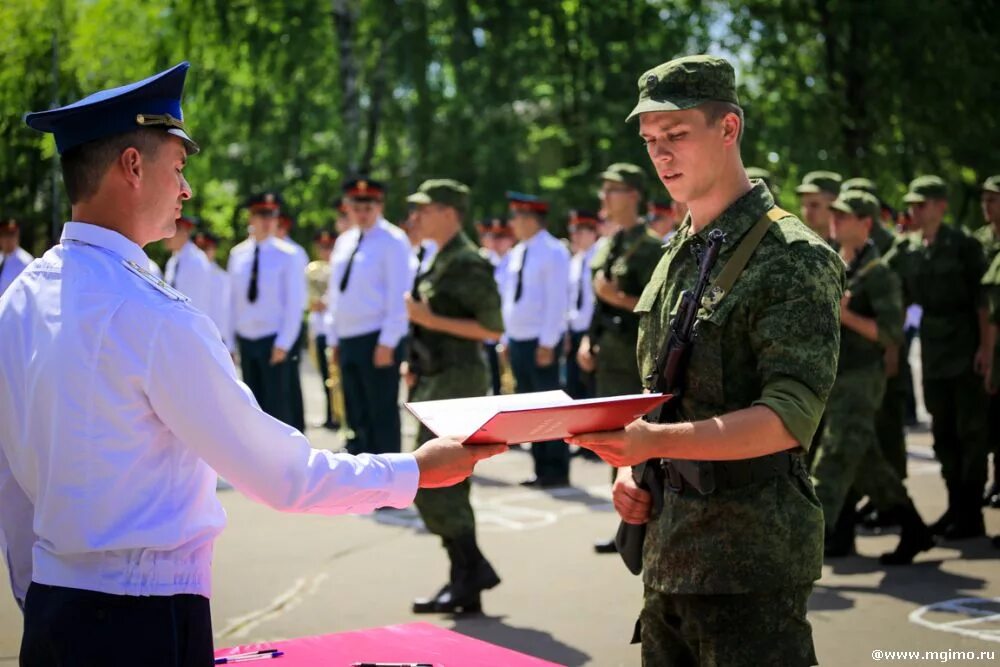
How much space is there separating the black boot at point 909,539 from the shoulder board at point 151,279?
579 centimetres

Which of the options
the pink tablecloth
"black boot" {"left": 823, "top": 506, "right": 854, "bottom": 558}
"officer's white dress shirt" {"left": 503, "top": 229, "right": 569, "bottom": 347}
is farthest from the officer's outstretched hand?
"officer's white dress shirt" {"left": 503, "top": 229, "right": 569, "bottom": 347}

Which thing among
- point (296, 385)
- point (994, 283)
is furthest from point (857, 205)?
point (296, 385)

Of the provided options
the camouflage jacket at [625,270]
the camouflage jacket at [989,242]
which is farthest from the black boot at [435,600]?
the camouflage jacket at [989,242]

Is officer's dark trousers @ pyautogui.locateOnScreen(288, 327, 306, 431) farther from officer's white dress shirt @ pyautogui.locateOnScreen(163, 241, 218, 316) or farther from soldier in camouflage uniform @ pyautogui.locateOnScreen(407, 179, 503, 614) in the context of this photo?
soldier in camouflage uniform @ pyautogui.locateOnScreen(407, 179, 503, 614)

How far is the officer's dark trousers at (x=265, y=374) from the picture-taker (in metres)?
12.1

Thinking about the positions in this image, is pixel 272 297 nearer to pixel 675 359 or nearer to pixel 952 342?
pixel 952 342

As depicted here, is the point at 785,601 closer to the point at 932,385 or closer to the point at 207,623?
the point at 207,623

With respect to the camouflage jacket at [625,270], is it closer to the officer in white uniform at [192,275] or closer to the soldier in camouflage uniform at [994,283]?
the soldier in camouflage uniform at [994,283]

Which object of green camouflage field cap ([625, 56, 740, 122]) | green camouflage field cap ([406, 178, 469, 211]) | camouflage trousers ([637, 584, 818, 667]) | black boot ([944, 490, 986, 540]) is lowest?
black boot ([944, 490, 986, 540])

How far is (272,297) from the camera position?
12.1m

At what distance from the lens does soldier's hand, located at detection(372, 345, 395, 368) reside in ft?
31.5

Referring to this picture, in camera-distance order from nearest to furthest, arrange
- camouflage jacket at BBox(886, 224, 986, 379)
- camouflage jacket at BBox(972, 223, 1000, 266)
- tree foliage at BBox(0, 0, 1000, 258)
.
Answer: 1. camouflage jacket at BBox(886, 224, 986, 379)
2. camouflage jacket at BBox(972, 223, 1000, 266)
3. tree foliage at BBox(0, 0, 1000, 258)

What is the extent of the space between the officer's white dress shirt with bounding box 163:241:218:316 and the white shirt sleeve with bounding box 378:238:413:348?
2522 millimetres

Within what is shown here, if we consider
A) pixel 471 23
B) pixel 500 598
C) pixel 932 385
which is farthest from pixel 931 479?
pixel 471 23
